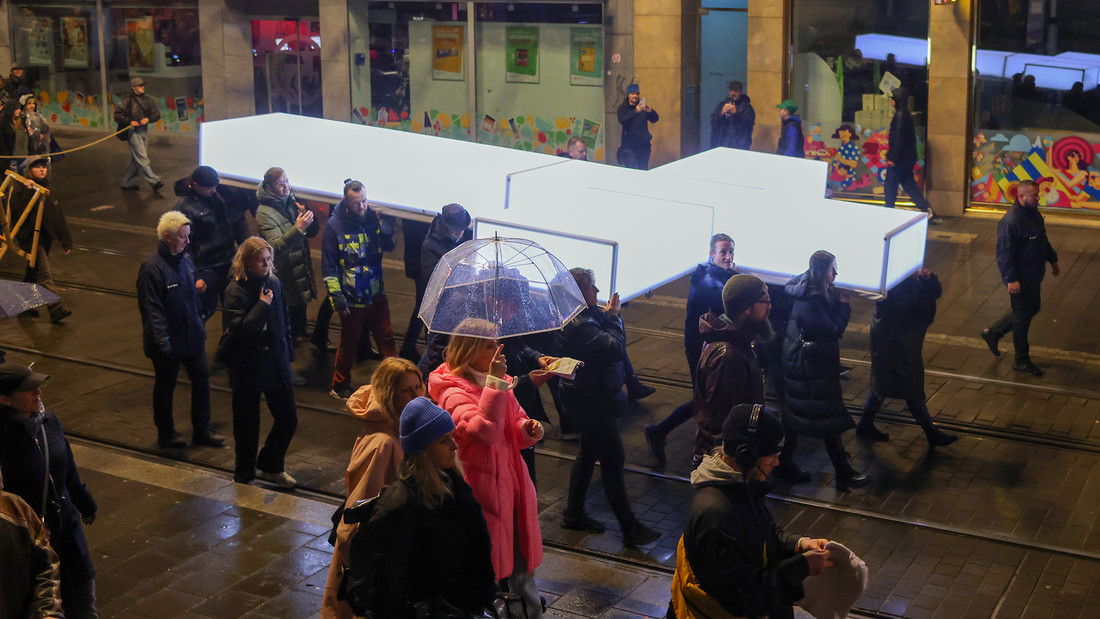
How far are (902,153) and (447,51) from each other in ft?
27.4

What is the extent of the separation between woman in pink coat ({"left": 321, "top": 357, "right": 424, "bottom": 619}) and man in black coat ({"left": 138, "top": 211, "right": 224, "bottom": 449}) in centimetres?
405

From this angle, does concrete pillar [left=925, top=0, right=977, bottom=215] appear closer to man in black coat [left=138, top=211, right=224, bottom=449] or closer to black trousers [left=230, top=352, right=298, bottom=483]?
man in black coat [left=138, top=211, right=224, bottom=449]

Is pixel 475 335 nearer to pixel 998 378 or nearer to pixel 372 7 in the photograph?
pixel 998 378

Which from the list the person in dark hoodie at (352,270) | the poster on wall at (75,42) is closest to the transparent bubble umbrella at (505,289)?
the person in dark hoodie at (352,270)

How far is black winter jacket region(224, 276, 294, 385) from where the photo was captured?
8.45 m

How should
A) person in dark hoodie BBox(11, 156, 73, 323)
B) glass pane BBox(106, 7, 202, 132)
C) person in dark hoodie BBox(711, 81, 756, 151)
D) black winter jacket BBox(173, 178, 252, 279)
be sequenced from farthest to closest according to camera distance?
glass pane BBox(106, 7, 202, 132) → person in dark hoodie BBox(711, 81, 756, 151) → person in dark hoodie BBox(11, 156, 73, 323) → black winter jacket BBox(173, 178, 252, 279)

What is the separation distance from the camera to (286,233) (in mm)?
10961

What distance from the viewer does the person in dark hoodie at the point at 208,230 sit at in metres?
11.0

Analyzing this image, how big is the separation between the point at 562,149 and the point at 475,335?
49.9 feet

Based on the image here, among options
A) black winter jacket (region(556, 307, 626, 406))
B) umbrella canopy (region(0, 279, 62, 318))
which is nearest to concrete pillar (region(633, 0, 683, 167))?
black winter jacket (region(556, 307, 626, 406))

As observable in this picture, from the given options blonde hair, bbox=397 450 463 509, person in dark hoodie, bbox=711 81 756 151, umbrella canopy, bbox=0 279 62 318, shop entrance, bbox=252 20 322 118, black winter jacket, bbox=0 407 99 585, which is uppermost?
shop entrance, bbox=252 20 322 118

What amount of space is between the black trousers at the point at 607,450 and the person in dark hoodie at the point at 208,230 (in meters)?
4.33

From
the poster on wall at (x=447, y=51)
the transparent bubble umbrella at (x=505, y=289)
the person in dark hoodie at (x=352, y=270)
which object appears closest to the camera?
the transparent bubble umbrella at (x=505, y=289)

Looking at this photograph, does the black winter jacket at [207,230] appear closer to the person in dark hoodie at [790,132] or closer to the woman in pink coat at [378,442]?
the woman in pink coat at [378,442]
